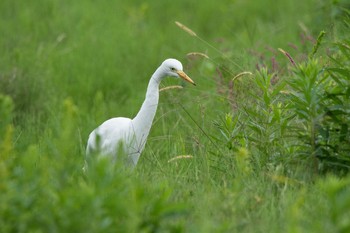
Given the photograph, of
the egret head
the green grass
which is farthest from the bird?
the green grass

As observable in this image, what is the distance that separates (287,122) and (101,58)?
3583 mm

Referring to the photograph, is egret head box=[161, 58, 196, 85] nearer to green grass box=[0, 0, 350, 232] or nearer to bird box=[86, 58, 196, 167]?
bird box=[86, 58, 196, 167]

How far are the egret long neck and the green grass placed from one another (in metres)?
0.11

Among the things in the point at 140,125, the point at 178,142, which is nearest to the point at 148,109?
the point at 140,125

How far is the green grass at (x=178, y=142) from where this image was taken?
3143mm

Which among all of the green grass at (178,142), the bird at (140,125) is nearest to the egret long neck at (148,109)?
the bird at (140,125)

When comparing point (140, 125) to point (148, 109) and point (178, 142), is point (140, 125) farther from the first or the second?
point (178, 142)

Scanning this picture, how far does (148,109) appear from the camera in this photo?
4902 mm

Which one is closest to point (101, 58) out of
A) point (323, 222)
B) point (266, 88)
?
point (266, 88)

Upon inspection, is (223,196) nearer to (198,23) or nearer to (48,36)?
(48,36)

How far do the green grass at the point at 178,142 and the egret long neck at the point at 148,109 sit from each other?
110mm

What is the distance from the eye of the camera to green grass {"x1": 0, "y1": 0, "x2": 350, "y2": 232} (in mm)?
3143

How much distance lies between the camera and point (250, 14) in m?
9.85

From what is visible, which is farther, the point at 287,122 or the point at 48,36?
the point at 48,36
